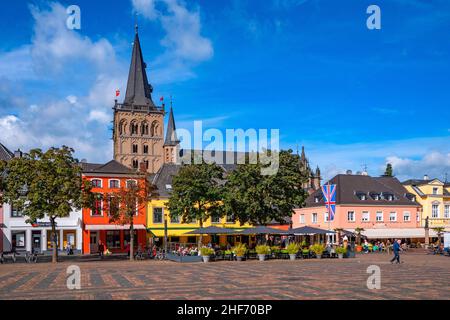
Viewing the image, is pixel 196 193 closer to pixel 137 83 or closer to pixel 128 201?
pixel 128 201

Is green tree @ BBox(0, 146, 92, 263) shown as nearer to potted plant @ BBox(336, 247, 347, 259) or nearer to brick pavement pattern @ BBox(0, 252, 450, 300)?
brick pavement pattern @ BBox(0, 252, 450, 300)

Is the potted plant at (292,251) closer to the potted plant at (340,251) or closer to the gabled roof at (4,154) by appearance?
the potted plant at (340,251)

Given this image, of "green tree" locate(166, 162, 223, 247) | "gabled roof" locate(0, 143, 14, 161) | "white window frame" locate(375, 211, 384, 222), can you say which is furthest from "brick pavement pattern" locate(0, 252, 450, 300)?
"white window frame" locate(375, 211, 384, 222)

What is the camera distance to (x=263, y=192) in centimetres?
4641

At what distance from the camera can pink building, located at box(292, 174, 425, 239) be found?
63.8 m

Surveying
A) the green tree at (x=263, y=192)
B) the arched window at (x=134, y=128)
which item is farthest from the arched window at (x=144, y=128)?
the green tree at (x=263, y=192)

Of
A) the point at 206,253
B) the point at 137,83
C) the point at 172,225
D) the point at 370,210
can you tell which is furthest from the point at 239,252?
the point at 137,83

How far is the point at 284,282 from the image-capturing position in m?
22.2

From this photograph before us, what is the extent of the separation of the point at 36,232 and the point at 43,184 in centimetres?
1582

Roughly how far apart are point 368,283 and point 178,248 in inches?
926

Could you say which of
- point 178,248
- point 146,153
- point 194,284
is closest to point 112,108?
point 146,153

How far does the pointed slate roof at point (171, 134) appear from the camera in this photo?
434 ft
